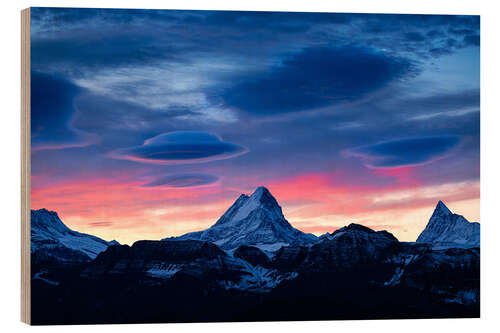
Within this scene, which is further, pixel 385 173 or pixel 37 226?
pixel 385 173

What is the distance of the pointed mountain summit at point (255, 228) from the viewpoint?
1154 cm

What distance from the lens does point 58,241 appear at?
440 inches

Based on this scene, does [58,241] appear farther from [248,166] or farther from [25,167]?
[248,166]

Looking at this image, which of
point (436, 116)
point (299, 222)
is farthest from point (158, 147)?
point (436, 116)

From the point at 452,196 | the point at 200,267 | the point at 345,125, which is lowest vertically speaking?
the point at 200,267

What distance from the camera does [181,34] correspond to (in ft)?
37.5

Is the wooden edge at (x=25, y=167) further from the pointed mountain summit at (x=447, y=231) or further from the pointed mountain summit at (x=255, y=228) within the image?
the pointed mountain summit at (x=447, y=231)

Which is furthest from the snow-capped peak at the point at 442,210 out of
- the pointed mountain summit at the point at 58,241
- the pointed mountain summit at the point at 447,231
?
the pointed mountain summit at the point at 58,241

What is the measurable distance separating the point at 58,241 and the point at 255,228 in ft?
8.78

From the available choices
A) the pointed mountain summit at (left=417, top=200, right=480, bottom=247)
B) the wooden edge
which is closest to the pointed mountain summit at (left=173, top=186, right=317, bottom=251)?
the pointed mountain summit at (left=417, top=200, right=480, bottom=247)

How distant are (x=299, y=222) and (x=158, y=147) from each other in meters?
2.18

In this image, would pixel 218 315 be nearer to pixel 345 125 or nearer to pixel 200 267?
pixel 200 267

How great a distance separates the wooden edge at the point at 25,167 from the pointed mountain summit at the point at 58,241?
0.36 feet

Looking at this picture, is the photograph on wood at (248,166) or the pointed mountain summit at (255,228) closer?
the photograph on wood at (248,166)
